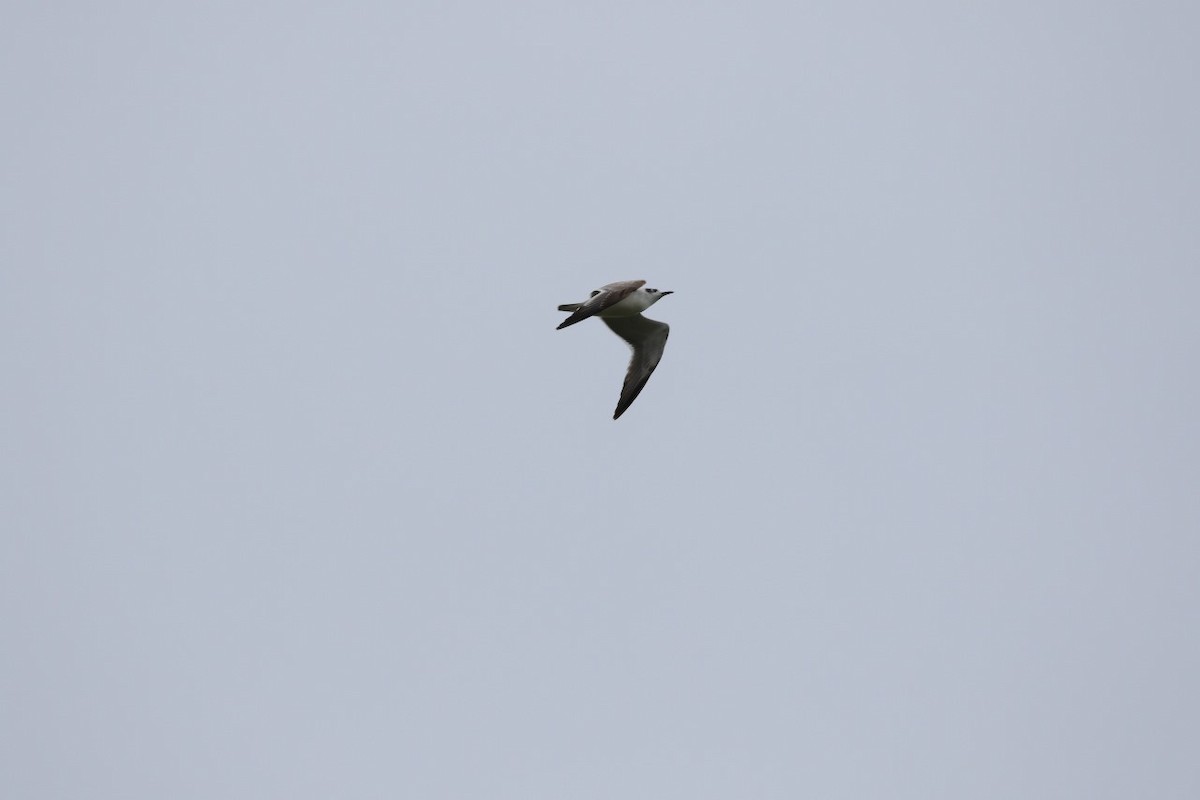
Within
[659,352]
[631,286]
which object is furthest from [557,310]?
[659,352]

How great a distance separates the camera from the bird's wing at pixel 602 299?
13.2 meters

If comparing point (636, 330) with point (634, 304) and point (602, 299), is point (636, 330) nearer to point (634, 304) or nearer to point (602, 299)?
point (634, 304)

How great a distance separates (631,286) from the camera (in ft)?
47.2

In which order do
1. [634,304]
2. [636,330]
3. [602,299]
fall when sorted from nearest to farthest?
1. [602,299]
2. [634,304]
3. [636,330]

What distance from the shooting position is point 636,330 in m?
15.6

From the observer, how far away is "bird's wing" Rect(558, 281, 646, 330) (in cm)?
1320

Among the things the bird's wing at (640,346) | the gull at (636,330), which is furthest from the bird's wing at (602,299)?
the bird's wing at (640,346)

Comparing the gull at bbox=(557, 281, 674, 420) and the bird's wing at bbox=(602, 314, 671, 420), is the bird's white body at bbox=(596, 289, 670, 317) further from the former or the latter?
the bird's wing at bbox=(602, 314, 671, 420)

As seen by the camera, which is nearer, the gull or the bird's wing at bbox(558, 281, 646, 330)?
the bird's wing at bbox(558, 281, 646, 330)

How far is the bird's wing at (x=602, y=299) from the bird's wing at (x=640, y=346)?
941 mm

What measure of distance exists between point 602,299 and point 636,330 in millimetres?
1940

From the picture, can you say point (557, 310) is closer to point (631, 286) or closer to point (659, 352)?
point (631, 286)

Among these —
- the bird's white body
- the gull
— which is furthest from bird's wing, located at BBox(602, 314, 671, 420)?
the bird's white body

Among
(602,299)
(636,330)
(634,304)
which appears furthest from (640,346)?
(602,299)
